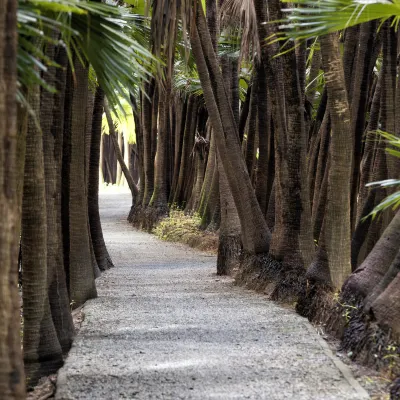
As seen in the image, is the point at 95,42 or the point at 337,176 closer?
the point at 95,42

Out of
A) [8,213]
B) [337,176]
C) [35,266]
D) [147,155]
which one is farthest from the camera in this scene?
[147,155]

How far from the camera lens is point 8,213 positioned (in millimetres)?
4660

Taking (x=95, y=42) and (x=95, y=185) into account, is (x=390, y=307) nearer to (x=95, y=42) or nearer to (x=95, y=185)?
(x=95, y=42)

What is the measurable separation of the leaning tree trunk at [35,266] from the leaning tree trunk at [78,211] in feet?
12.3

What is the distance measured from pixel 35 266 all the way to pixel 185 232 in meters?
15.2

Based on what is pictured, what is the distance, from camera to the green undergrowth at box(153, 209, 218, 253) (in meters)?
20.9

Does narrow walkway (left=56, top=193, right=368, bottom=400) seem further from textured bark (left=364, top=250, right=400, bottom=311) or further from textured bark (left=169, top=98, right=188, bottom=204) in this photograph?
textured bark (left=169, top=98, right=188, bottom=204)

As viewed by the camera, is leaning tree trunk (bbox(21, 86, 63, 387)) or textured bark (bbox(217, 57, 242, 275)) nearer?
leaning tree trunk (bbox(21, 86, 63, 387))

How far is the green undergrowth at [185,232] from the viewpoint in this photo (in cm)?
2089

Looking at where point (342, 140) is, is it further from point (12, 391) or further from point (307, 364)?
point (12, 391)

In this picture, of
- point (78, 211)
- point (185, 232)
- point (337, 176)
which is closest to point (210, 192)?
point (185, 232)

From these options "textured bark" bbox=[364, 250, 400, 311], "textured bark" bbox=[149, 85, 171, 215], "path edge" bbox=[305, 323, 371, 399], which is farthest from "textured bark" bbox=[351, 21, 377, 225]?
"textured bark" bbox=[149, 85, 171, 215]

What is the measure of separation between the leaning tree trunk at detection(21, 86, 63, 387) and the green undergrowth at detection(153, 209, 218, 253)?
40.6 ft

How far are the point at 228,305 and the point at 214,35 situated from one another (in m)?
5.19
